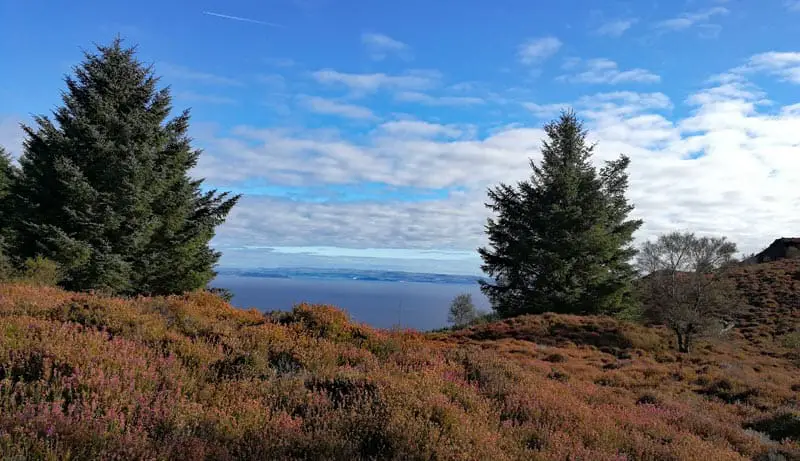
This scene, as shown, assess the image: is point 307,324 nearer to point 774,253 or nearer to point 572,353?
point 572,353

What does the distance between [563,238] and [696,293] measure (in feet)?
27.5

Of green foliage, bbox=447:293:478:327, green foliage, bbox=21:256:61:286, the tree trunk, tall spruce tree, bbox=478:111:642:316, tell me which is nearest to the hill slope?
green foliage, bbox=21:256:61:286

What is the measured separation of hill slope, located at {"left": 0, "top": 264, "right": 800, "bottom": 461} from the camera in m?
3.53

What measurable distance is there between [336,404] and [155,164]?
20.4m

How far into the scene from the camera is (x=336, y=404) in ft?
16.1

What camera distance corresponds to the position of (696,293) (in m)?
19.9

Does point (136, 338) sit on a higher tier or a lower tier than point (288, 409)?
higher

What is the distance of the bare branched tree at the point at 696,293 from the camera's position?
18.7 meters

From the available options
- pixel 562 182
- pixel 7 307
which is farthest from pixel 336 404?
pixel 562 182

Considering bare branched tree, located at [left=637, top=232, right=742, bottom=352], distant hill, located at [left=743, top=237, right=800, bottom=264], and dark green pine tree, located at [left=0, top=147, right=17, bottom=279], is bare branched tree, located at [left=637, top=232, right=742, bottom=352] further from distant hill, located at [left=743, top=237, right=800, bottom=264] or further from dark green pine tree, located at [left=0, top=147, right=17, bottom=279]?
distant hill, located at [left=743, top=237, right=800, bottom=264]

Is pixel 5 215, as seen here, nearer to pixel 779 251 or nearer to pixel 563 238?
pixel 563 238

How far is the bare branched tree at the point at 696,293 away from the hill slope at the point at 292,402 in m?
9.45

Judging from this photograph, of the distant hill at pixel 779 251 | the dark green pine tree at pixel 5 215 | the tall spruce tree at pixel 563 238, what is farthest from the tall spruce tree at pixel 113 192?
the distant hill at pixel 779 251

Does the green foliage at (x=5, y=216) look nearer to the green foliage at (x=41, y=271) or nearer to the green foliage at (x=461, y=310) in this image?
the green foliage at (x=41, y=271)
